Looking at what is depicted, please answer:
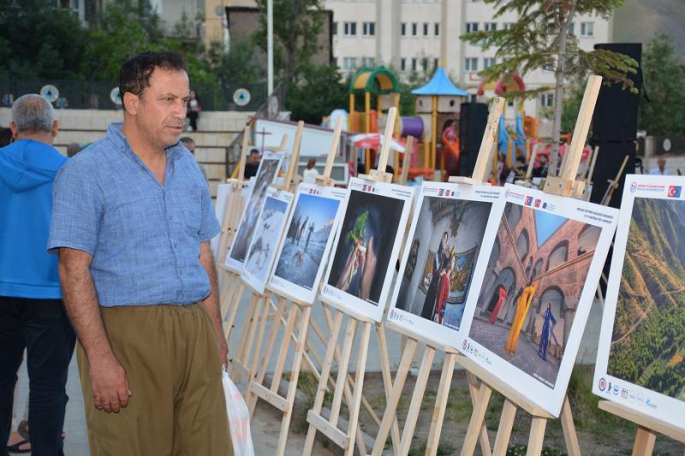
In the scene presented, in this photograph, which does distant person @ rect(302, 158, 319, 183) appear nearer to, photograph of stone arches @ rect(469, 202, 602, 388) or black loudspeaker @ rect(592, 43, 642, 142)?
photograph of stone arches @ rect(469, 202, 602, 388)

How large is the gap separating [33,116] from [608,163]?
9879mm

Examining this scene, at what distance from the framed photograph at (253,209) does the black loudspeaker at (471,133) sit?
10.3m

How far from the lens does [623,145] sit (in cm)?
1374

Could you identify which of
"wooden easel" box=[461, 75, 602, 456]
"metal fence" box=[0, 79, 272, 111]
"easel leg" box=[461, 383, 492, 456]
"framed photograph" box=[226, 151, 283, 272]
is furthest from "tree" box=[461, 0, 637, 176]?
"metal fence" box=[0, 79, 272, 111]

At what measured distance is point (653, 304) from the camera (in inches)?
141

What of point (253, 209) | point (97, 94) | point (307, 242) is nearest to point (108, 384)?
point (307, 242)

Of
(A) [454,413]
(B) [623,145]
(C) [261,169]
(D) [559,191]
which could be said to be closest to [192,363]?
(D) [559,191]

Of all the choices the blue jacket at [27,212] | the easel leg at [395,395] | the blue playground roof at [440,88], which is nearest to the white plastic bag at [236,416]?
the easel leg at [395,395]

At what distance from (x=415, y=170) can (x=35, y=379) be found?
80.3ft

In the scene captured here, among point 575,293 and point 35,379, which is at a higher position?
point 575,293

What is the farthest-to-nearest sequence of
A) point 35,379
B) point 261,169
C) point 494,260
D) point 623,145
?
point 623,145, point 261,169, point 35,379, point 494,260

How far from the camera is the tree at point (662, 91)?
46750 millimetres

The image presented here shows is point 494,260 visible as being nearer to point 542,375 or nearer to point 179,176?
point 542,375

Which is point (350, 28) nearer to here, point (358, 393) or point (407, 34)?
point (407, 34)
